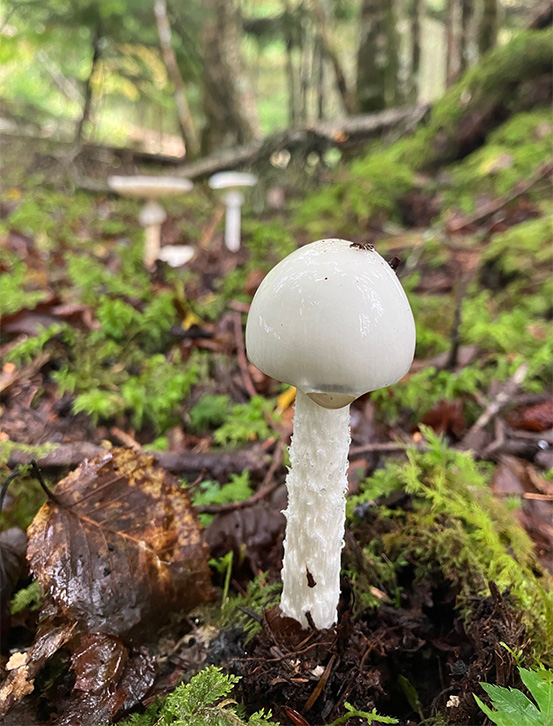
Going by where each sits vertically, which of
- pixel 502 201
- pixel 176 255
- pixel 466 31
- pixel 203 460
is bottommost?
pixel 203 460

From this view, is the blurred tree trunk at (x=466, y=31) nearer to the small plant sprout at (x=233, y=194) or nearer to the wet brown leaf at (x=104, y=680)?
the small plant sprout at (x=233, y=194)

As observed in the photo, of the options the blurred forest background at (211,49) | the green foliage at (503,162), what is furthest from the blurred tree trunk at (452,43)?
the green foliage at (503,162)

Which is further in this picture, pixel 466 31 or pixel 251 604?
pixel 466 31

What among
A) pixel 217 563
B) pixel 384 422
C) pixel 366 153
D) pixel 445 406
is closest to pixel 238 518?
pixel 217 563

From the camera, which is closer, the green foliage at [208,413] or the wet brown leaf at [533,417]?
the wet brown leaf at [533,417]

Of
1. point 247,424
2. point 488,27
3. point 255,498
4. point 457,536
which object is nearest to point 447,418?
point 457,536

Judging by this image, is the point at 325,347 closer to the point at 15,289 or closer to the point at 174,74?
the point at 15,289

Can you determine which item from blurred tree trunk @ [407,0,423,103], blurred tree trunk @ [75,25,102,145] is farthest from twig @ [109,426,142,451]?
blurred tree trunk @ [407,0,423,103]
